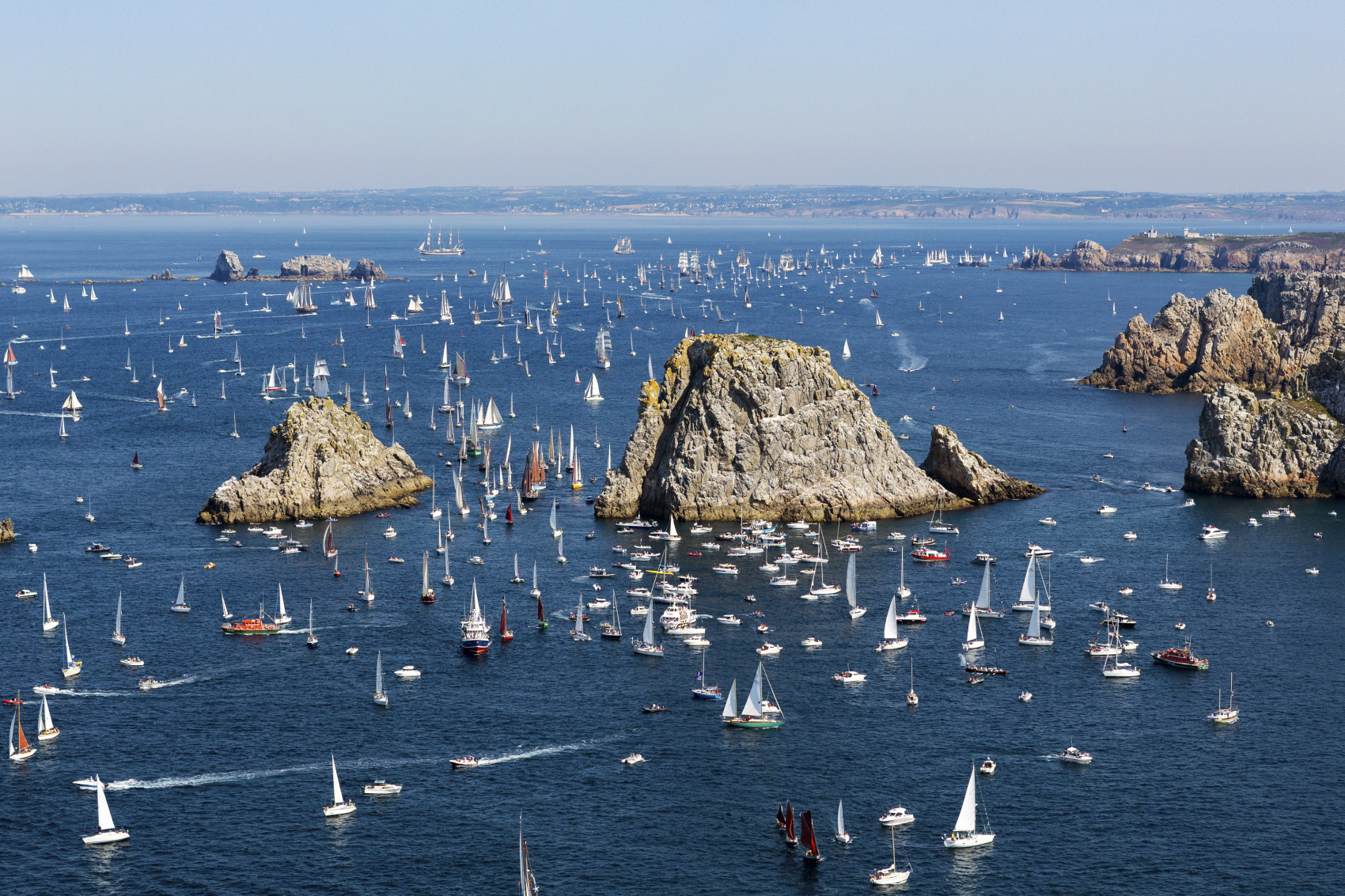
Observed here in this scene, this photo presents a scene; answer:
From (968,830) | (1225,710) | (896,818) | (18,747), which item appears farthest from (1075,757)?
(18,747)

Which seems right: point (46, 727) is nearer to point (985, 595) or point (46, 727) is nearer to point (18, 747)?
point (18, 747)

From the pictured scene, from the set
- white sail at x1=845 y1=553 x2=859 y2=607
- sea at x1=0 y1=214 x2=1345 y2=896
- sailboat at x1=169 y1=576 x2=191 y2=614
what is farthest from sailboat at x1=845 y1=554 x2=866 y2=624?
sailboat at x1=169 y1=576 x2=191 y2=614

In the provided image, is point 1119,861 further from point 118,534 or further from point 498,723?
point 118,534

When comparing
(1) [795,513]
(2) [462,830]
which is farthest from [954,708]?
(1) [795,513]

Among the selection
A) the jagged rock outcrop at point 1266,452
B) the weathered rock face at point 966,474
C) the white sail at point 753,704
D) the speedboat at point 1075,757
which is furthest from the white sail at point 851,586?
the jagged rock outcrop at point 1266,452

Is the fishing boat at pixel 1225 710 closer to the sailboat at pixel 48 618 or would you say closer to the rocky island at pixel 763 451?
the sailboat at pixel 48 618

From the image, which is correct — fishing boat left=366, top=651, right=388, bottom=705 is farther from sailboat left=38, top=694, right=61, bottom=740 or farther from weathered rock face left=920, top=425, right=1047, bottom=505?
weathered rock face left=920, top=425, right=1047, bottom=505
